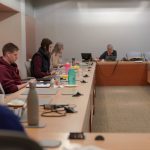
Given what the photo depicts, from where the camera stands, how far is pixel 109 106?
5.88m

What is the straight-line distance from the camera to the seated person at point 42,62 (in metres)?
5.46

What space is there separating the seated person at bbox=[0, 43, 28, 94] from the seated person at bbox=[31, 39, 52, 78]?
138 centimetres

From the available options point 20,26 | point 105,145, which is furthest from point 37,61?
point 105,145

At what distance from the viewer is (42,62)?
5.63 metres

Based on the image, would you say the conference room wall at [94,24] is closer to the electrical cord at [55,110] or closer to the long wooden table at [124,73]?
the long wooden table at [124,73]

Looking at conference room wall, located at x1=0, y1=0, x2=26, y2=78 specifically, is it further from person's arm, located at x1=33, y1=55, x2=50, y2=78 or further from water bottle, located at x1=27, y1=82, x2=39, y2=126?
water bottle, located at x1=27, y1=82, x2=39, y2=126

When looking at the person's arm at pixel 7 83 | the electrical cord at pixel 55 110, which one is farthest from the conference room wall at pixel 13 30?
the electrical cord at pixel 55 110

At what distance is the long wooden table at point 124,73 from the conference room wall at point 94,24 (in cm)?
247

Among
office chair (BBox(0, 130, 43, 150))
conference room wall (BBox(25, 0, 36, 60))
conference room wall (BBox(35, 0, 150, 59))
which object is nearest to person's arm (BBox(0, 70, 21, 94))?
office chair (BBox(0, 130, 43, 150))

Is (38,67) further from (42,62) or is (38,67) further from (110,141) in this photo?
(110,141)

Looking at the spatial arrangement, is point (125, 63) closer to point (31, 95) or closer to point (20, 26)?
point (20, 26)

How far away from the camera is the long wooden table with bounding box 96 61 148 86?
→ 845cm

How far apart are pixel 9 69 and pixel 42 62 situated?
1.78 meters

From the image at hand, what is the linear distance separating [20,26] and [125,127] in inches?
182
